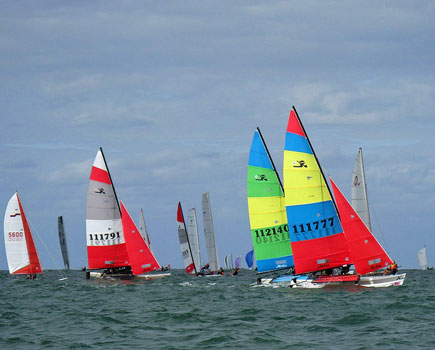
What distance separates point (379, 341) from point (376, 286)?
17.6m

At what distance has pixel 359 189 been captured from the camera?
60.2 metres

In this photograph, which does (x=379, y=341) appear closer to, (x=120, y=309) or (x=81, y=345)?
(x=81, y=345)

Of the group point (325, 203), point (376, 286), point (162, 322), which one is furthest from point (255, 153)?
point (162, 322)

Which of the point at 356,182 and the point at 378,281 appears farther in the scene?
the point at 356,182

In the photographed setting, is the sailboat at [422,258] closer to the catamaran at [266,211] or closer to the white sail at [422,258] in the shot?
the white sail at [422,258]

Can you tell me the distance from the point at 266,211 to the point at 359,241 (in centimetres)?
926

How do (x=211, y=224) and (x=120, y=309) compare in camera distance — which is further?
(x=211, y=224)

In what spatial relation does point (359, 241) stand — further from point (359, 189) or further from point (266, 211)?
point (359, 189)

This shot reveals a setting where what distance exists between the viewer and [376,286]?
42.7m

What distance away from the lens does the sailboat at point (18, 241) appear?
2822 inches

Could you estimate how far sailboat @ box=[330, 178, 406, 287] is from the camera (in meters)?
41.9

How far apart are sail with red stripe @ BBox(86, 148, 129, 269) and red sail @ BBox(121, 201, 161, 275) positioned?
2.27 meters

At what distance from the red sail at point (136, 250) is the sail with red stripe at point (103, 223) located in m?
2.27

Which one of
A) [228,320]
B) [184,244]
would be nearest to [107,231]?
[184,244]
